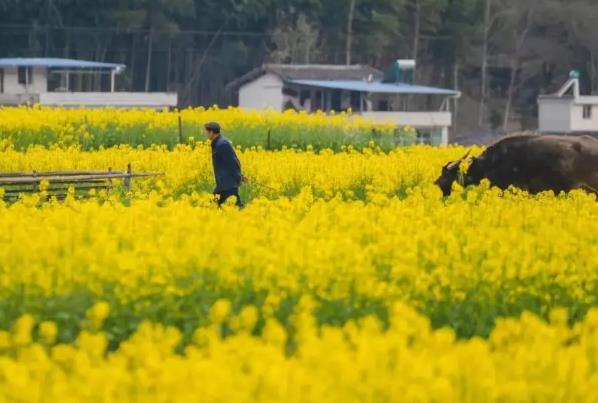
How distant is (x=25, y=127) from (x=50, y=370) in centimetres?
2221

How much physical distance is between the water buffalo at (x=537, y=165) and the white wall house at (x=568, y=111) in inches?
1567

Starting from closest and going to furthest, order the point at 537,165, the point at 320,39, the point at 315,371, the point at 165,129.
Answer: the point at 315,371 → the point at 537,165 → the point at 165,129 → the point at 320,39

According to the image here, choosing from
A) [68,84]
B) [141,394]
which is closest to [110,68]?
[68,84]

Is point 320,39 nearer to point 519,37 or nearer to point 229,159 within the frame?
point 519,37

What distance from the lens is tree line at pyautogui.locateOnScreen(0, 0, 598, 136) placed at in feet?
207

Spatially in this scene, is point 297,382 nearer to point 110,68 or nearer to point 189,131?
point 189,131

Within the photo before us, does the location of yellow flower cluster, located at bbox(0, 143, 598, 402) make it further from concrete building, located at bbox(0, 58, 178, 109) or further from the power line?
the power line

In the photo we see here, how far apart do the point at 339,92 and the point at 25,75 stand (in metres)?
10.8

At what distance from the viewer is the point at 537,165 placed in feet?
58.3

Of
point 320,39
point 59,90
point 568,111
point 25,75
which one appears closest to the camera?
point 25,75

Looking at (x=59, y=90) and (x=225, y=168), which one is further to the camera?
(x=59, y=90)

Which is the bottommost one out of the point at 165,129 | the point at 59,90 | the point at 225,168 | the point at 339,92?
the point at 59,90

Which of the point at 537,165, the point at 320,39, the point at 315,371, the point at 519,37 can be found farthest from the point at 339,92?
the point at 315,371

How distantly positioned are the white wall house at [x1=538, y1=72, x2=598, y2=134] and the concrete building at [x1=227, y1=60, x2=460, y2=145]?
13.0 ft
